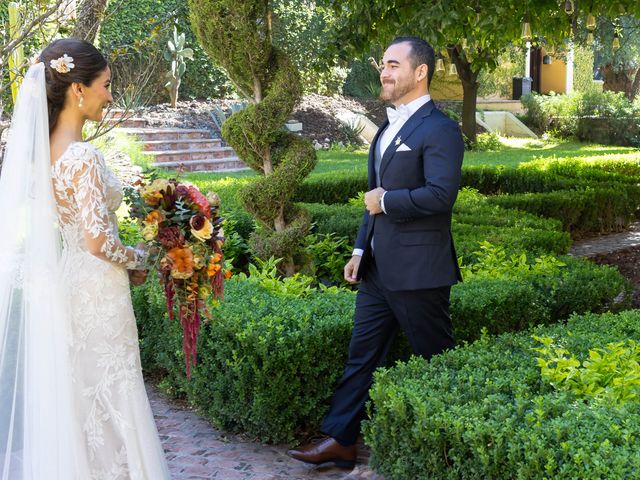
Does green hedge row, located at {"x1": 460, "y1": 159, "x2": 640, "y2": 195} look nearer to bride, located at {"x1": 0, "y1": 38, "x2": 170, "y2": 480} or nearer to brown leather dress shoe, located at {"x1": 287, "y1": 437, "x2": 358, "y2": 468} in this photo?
brown leather dress shoe, located at {"x1": 287, "y1": 437, "x2": 358, "y2": 468}

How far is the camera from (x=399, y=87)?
3.97 metres

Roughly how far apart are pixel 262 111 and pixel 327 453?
300cm

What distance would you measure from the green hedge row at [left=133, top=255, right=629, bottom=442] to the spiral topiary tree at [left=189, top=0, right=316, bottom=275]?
108 cm

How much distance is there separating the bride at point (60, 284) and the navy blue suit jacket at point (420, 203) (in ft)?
4.31

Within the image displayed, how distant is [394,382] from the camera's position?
12.2ft

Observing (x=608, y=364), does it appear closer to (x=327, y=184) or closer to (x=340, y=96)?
(x=327, y=184)

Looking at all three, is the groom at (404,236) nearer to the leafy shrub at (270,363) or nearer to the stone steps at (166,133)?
the leafy shrub at (270,363)

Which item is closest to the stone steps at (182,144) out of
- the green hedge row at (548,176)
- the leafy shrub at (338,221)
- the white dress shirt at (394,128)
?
the green hedge row at (548,176)

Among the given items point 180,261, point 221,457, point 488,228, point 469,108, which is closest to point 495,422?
point 180,261

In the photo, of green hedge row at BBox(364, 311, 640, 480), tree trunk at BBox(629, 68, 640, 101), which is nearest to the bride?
green hedge row at BBox(364, 311, 640, 480)

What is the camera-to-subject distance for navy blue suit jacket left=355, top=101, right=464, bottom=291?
382 cm

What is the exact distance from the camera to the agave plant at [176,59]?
2052 centimetres

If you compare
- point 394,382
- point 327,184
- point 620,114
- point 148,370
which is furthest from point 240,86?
point 620,114

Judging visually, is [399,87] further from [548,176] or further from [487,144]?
[487,144]
